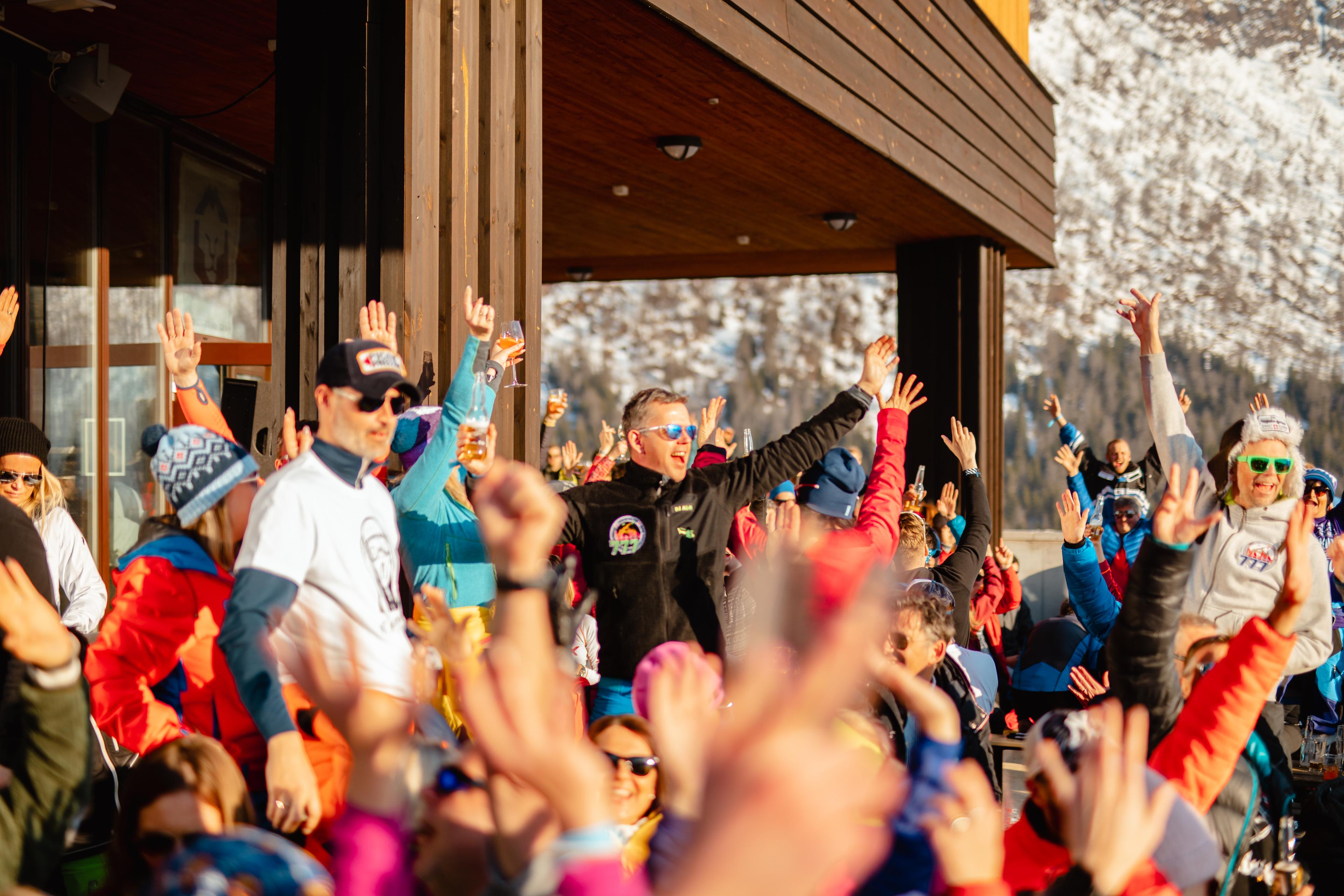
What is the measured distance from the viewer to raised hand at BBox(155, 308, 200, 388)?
3.76 m

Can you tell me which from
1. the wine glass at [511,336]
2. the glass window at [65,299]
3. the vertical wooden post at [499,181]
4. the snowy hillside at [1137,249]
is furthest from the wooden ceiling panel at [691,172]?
the snowy hillside at [1137,249]

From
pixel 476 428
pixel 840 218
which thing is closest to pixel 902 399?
pixel 476 428

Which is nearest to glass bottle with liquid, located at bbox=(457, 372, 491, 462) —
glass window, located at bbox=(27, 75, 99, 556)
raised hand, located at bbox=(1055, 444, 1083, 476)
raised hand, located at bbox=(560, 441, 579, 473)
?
glass window, located at bbox=(27, 75, 99, 556)

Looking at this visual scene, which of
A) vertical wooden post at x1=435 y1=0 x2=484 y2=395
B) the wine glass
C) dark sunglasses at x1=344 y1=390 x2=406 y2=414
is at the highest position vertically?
vertical wooden post at x1=435 y1=0 x2=484 y2=395

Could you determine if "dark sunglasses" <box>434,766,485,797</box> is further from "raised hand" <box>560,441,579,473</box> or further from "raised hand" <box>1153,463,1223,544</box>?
"raised hand" <box>560,441,579,473</box>

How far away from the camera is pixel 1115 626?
105 inches

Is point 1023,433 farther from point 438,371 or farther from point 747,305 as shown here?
point 438,371

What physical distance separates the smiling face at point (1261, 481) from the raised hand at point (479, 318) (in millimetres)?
2743

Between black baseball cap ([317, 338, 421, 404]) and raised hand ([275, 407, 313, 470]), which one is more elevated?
black baseball cap ([317, 338, 421, 404])

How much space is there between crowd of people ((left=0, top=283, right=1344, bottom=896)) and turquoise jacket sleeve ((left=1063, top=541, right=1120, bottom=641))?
0.02 metres

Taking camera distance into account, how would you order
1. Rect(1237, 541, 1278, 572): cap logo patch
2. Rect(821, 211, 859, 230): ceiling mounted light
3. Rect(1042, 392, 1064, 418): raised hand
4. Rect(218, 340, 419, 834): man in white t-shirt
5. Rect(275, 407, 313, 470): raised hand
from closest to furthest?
Rect(218, 340, 419, 834): man in white t-shirt → Rect(275, 407, 313, 470): raised hand → Rect(1237, 541, 1278, 572): cap logo patch → Rect(1042, 392, 1064, 418): raised hand → Rect(821, 211, 859, 230): ceiling mounted light

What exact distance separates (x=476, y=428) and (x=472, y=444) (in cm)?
7

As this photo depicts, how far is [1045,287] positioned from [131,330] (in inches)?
2785

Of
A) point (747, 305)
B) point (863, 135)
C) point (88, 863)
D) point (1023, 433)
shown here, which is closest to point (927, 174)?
point (863, 135)
